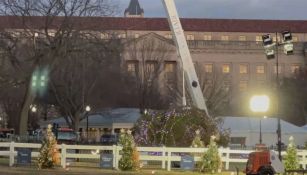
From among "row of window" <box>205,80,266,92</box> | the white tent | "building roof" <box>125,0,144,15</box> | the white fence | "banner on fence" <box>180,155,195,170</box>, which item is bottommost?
"banner on fence" <box>180,155,195,170</box>

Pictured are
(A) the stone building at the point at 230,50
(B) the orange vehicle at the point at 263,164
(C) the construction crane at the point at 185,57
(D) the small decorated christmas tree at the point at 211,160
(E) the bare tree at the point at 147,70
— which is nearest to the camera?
(B) the orange vehicle at the point at 263,164

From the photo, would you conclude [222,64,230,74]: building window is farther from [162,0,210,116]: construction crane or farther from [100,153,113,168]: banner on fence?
[100,153,113,168]: banner on fence

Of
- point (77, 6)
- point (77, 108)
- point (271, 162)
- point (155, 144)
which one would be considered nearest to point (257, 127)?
point (77, 108)

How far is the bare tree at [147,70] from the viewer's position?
255 feet

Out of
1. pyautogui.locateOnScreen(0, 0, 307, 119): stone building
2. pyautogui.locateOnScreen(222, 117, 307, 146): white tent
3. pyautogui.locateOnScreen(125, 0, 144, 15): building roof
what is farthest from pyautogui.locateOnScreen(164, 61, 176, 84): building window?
pyautogui.locateOnScreen(125, 0, 144, 15): building roof

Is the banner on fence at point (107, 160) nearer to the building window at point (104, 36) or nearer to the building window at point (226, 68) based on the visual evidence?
the building window at point (104, 36)

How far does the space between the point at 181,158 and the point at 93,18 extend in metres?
19.1

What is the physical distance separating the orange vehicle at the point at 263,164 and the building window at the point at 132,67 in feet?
187

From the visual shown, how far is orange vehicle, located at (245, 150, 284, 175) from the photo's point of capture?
23594 mm

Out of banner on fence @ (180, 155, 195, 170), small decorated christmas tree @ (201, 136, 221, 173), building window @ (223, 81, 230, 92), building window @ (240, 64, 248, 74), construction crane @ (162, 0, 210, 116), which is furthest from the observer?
building window @ (240, 64, 248, 74)

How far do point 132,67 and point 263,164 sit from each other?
65.1 m

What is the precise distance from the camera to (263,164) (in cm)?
2386

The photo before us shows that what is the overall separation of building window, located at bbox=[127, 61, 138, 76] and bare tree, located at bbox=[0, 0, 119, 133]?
110ft

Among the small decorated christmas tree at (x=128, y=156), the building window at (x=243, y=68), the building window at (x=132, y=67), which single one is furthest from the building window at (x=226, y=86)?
the small decorated christmas tree at (x=128, y=156)
